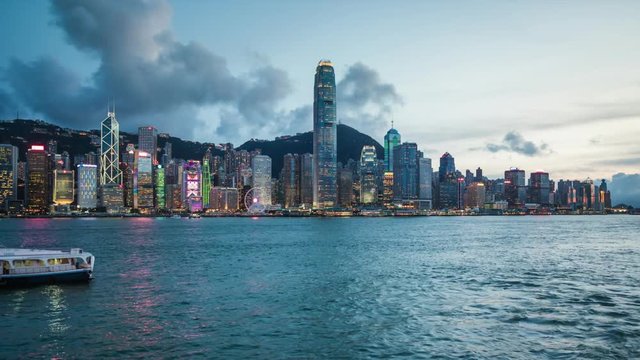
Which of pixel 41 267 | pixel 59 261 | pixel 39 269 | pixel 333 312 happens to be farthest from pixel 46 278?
pixel 333 312

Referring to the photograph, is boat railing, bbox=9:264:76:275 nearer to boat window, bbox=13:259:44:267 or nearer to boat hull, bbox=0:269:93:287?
boat hull, bbox=0:269:93:287

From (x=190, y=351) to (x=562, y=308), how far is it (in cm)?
3077

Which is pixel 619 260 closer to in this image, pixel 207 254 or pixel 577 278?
pixel 577 278

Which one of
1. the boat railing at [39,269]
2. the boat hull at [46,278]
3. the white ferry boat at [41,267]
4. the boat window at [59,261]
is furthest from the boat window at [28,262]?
the boat hull at [46,278]

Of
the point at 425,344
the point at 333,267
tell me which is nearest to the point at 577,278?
the point at 333,267

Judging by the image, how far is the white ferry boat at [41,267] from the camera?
55.6m

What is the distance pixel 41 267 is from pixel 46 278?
4.54 ft

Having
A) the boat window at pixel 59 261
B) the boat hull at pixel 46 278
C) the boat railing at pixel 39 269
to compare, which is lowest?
the boat hull at pixel 46 278

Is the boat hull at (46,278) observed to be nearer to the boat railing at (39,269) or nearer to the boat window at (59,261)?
the boat railing at (39,269)

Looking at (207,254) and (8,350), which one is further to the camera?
(207,254)

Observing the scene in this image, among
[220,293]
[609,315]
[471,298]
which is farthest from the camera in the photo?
[220,293]

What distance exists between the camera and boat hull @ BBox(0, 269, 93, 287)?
55219 millimetres

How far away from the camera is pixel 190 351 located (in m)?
32.1

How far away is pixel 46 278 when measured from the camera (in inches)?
2240
